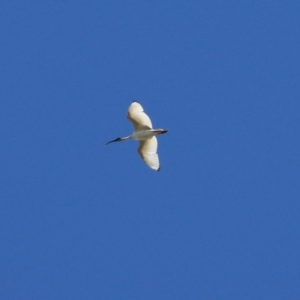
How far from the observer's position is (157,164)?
Answer: 117ft

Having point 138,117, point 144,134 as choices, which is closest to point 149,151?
point 144,134

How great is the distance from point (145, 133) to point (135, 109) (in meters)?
0.37

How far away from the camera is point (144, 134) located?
117ft

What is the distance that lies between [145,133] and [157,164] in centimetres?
52

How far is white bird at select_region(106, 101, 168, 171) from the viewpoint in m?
35.4

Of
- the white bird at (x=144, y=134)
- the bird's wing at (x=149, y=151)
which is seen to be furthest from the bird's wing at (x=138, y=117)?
the bird's wing at (x=149, y=151)

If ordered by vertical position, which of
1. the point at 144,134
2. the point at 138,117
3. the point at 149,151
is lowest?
the point at 149,151

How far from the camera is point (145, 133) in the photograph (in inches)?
1398

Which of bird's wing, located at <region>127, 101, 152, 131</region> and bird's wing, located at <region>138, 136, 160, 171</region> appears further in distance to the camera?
bird's wing, located at <region>138, 136, 160, 171</region>

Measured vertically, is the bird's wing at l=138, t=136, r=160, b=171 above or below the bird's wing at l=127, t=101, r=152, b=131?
below

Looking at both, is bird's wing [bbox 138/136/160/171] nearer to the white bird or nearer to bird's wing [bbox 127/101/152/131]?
the white bird

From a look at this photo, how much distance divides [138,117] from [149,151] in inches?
23.9

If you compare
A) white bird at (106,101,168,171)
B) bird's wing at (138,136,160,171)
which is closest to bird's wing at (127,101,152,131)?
white bird at (106,101,168,171)

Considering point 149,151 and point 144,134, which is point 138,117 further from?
point 149,151
